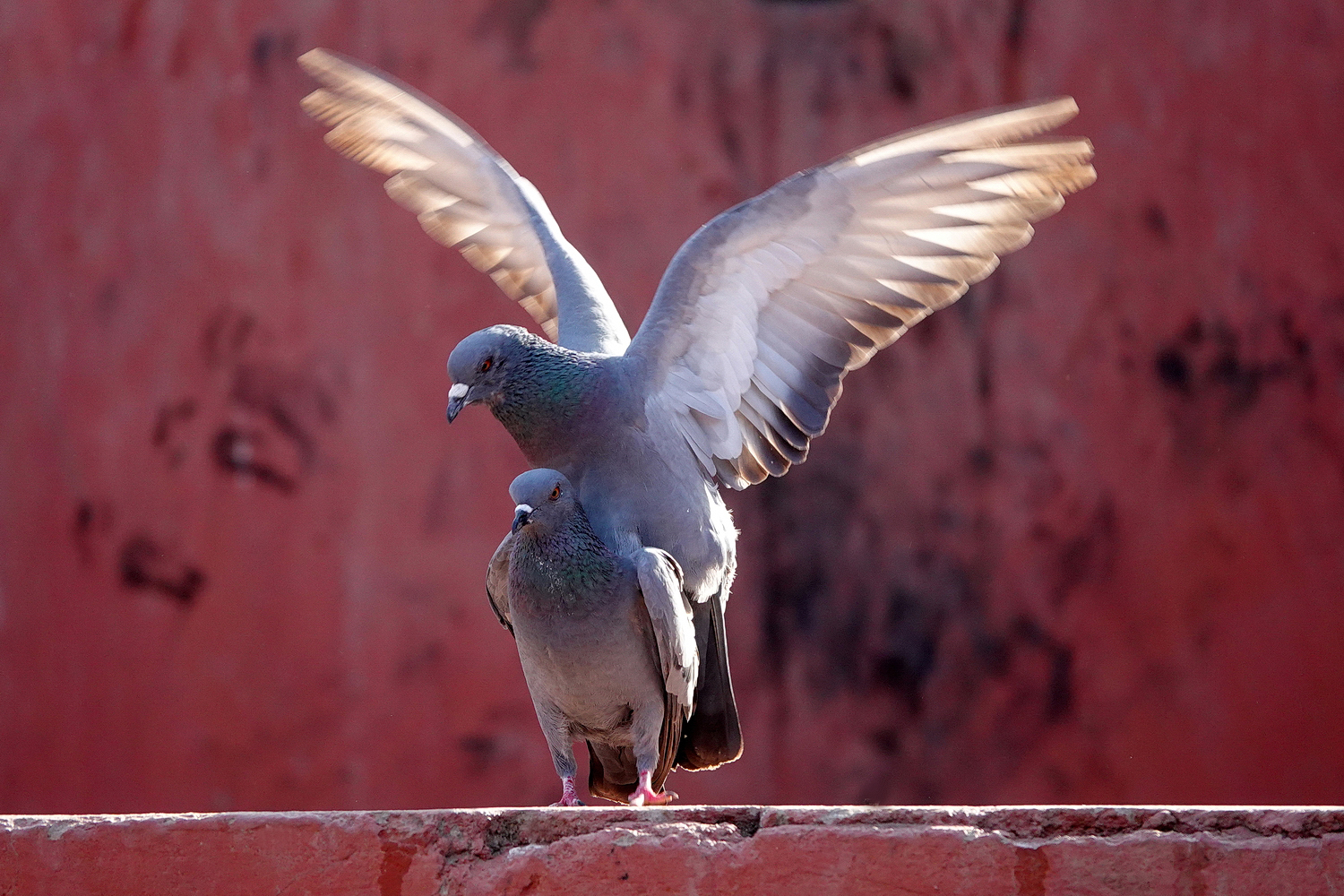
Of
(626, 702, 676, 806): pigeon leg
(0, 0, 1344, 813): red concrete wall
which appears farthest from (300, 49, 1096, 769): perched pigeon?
(0, 0, 1344, 813): red concrete wall

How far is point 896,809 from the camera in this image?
2.24 metres

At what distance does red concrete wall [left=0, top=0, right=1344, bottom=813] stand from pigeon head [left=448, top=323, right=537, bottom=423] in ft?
8.24

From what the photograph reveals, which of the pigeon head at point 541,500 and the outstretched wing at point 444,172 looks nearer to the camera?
the pigeon head at point 541,500

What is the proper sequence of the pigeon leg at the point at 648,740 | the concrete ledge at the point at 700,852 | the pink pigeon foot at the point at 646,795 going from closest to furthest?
the concrete ledge at the point at 700,852, the pink pigeon foot at the point at 646,795, the pigeon leg at the point at 648,740

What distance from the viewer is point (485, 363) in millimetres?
3283

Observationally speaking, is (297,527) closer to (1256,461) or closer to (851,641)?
(851,641)

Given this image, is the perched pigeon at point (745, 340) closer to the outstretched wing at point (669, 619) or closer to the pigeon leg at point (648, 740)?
the outstretched wing at point (669, 619)

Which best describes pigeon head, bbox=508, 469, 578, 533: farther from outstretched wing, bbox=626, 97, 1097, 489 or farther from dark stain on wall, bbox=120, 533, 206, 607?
dark stain on wall, bbox=120, 533, 206, 607

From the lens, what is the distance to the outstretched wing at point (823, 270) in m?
3.50

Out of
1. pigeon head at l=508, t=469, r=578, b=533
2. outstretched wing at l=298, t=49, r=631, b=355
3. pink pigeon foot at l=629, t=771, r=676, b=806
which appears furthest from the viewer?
outstretched wing at l=298, t=49, r=631, b=355

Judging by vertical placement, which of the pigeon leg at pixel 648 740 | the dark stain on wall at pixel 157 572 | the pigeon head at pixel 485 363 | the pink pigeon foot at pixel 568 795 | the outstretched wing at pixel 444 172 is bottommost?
the pink pigeon foot at pixel 568 795

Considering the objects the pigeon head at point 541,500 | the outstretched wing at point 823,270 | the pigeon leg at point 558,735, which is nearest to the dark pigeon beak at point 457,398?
the pigeon head at point 541,500

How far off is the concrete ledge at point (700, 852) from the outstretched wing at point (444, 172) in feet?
6.86

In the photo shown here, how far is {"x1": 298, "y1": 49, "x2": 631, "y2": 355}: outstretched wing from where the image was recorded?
4230mm
